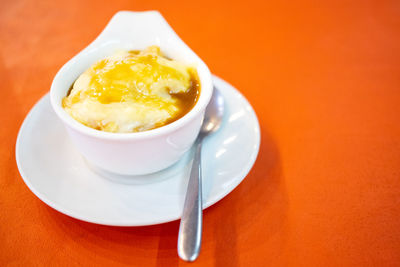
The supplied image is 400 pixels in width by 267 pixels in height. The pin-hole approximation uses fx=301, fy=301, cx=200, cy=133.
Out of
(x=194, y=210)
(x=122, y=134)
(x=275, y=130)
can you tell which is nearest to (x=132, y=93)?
(x=122, y=134)

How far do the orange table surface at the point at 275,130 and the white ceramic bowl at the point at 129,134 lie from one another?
22cm

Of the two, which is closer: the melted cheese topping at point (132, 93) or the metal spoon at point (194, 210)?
the metal spoon at point (194, 210)

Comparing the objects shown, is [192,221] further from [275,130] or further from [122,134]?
[275,130]

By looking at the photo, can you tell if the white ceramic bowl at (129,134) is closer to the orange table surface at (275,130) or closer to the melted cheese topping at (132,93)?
the melted cheese topping at (132,93)

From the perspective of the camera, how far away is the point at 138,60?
115 cm

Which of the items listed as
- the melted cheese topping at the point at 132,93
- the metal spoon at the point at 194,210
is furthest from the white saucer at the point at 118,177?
the melted cheese topping at the point at 132,93

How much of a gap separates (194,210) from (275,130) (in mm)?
708

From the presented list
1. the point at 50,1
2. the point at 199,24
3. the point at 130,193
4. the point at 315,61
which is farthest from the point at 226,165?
the point at 50,1

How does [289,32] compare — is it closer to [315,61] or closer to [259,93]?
[315,61]

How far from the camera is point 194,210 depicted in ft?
2.91

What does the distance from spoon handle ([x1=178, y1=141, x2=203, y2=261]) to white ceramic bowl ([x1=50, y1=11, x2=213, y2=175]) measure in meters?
0.12

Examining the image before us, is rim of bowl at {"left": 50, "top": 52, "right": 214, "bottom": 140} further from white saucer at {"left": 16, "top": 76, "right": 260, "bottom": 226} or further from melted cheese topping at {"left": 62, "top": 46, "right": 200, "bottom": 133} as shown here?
white saucer at {"left": 16, "top": 76, "right": 260, "bottom": 226}

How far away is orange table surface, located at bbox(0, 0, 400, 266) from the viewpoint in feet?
3.14

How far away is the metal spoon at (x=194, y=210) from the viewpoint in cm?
78
